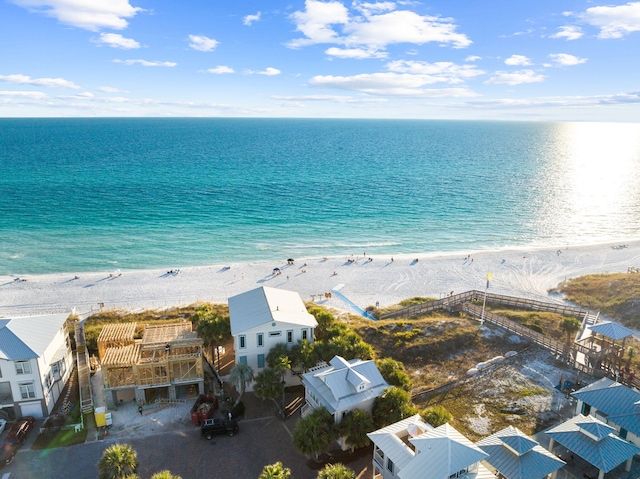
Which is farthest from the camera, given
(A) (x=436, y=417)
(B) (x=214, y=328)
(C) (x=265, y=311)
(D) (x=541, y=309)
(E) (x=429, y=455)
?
(D) (x=541, y=309)

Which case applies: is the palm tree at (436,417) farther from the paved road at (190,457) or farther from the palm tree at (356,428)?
the paved road at (190,457)

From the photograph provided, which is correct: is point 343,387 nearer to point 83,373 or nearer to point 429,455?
point 429,455

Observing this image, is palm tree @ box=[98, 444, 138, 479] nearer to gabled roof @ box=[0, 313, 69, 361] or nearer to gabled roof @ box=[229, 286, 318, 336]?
gabled roof @ box=[229, 286, 318, 336]

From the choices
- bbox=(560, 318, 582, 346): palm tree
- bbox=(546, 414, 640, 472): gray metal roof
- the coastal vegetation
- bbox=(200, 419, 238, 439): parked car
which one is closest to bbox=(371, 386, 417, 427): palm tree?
bbox=(546, 414, 640, 472): gray metal roof

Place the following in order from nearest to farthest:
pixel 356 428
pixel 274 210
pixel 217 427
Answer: pixel 356 428, pixel 217 427, pixel 274 210

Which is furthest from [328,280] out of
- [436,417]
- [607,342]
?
[436,417]
